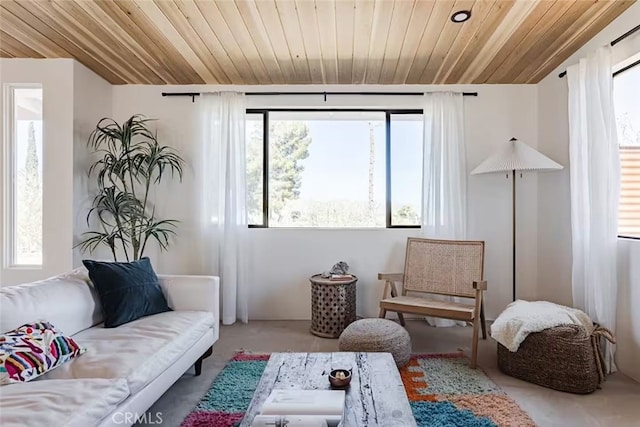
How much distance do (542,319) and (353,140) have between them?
237cm

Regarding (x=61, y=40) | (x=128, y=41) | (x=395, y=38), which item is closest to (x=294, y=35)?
(x=395, y=38)

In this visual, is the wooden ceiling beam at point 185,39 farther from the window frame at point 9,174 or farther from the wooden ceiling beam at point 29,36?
the window frame at point 9,174

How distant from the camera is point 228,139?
3750 millimetres

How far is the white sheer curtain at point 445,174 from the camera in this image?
371 cm

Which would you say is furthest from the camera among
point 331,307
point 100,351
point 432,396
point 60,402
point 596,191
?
point 331,307

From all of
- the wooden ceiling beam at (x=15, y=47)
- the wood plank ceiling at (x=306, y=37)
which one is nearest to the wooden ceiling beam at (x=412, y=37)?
the wood plank ceiling at (x=306, y=37)

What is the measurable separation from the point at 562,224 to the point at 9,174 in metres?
4.87

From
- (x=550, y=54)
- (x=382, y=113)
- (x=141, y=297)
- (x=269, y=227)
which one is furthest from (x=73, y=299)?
(x=550, y=54)

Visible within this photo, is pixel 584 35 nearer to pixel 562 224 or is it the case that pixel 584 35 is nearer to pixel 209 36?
pixel 562 224

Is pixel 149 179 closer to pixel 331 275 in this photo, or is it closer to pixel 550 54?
pixel 331 275

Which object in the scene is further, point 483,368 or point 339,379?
point 483,368

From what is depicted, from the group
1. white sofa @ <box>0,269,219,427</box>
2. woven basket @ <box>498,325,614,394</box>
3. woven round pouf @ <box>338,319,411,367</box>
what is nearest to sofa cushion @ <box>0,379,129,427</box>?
white sofa @ <box>0,269,219,427</box>

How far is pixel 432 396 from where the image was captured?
7.23 feet

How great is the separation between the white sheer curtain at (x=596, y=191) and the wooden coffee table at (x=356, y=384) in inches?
64.9
